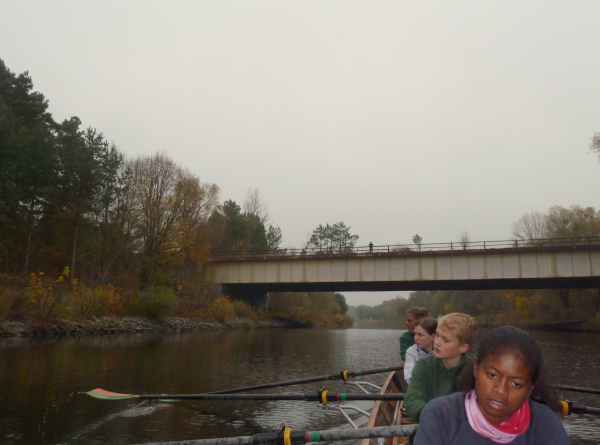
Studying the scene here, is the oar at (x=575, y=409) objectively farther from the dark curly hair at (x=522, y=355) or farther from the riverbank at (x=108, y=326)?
the riverbank at (x=108, y=326)

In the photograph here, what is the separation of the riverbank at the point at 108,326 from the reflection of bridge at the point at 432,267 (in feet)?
18.0

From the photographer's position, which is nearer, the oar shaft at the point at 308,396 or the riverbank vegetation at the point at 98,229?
the oar shaft at the point at 308,396

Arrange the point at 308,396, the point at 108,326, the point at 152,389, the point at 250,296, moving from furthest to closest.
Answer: the point at 250,296, the point at 108,326, the point at 152,389, the point at 308,396

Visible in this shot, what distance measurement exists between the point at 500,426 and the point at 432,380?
5.49 feet

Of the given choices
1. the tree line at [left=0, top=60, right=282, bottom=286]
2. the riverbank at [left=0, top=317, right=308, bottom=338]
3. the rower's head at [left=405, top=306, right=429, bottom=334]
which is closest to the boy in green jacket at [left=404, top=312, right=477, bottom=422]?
the rower's head at [left=405, top=306, right=429, bottom=334]

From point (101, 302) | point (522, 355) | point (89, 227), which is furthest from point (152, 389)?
point (89, 227)

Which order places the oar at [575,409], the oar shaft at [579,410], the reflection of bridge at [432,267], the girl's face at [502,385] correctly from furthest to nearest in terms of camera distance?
the reflection of bridge at [432,267], the oar shaft at [579,410], the oar at [575,409], the girl's face at [502,385]

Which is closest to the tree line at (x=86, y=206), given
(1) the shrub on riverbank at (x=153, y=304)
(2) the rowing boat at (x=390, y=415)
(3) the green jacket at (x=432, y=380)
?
(1) the shrub on riverbank at (x=153, y=304)

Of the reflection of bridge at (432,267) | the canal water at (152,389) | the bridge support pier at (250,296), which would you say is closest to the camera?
the canal water at (152,389)

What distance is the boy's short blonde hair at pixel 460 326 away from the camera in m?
4.11

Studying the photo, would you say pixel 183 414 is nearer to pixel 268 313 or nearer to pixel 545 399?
pixel 545 399

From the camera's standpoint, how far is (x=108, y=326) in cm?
2988

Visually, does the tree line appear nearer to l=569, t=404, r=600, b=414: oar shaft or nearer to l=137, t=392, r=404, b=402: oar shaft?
l=137, t=392, r=404, b=402: oar shaft

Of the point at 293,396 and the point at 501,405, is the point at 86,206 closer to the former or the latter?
the point at 293,396
